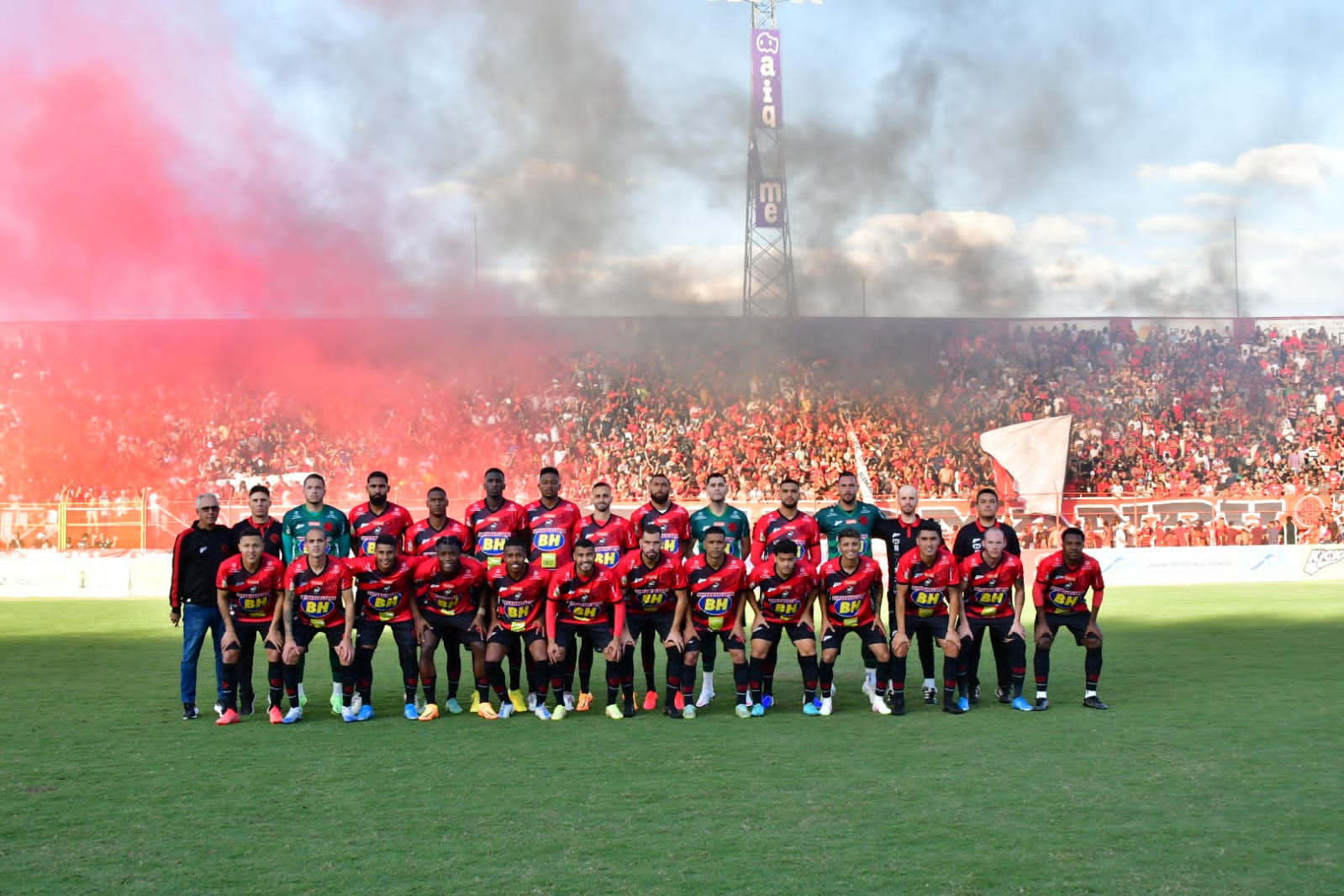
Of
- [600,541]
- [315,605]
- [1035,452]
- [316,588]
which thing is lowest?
[315,605]

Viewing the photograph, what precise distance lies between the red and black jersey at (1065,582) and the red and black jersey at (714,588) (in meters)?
2.10

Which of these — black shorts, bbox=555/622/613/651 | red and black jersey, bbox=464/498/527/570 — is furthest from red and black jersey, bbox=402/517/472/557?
black shorts, bbox=555/622/613/651

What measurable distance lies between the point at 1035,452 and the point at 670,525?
1637cm

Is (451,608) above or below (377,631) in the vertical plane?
above

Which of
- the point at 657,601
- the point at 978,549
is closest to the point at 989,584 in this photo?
the point at 978,549

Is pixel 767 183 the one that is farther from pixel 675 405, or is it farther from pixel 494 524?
pixel 494 524

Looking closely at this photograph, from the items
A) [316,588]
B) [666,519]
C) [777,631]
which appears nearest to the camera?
[316,588]

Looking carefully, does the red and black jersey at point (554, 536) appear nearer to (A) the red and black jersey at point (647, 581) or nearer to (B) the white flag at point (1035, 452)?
(A) the red and black jersey at point (647, 581)

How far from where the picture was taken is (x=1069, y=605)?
8.47m

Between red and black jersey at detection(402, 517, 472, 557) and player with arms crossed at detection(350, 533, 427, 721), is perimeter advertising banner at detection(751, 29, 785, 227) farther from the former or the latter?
player with arms crossed at detection(350, 533, 427, 721)

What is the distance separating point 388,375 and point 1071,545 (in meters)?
22.0

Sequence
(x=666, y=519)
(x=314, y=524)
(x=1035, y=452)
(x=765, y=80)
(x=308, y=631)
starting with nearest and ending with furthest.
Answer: (x=308, y=631), (x=314, y=524), (x=666, y=519), (x=1035, y=452), (x=765, y=80)

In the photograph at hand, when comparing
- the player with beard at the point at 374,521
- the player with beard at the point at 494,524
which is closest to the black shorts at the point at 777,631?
the player with beard at the point at 494,524

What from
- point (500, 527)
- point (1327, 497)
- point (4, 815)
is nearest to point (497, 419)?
point (1327, 497)
